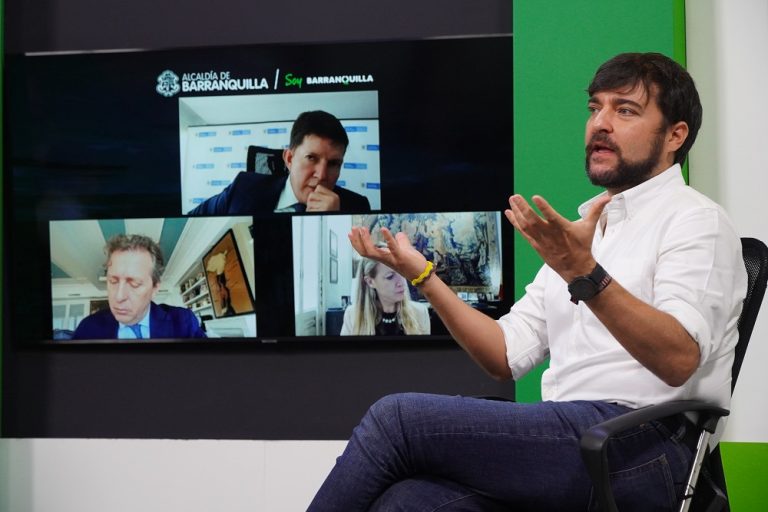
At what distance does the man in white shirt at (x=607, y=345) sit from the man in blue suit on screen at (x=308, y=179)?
1347mm

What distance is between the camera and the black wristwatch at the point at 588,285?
66.0 inches

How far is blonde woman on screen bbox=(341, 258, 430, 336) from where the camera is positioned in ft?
11.4

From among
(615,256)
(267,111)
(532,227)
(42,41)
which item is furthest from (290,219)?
(532,227)

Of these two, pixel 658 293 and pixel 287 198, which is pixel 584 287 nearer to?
pixel 658 293

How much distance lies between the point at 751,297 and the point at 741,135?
143cm

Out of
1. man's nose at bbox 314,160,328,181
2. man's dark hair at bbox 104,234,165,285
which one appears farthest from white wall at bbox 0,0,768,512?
man's nose at bbox 314,160,328,181

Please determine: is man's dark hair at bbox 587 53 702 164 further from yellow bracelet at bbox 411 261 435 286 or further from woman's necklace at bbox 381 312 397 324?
woman's necklace at bbox 381 312 397 324

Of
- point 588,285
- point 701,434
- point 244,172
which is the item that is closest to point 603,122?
point 588,285

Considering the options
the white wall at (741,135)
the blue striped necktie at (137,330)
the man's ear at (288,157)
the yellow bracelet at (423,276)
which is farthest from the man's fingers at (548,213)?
the blue striped necktie at (137,330)

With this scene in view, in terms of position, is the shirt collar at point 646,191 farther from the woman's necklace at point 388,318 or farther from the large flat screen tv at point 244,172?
the woman's necklace at point 388,318

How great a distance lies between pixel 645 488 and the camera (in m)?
1.71

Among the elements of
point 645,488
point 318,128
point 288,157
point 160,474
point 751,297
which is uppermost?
point 318,128

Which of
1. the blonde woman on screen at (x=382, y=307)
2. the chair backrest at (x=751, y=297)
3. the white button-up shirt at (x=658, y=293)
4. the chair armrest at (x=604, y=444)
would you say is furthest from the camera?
the blonde woman on screen at (x=382, y=307)

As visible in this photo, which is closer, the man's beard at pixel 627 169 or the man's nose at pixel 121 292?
the man's beard at pixel 627 169
